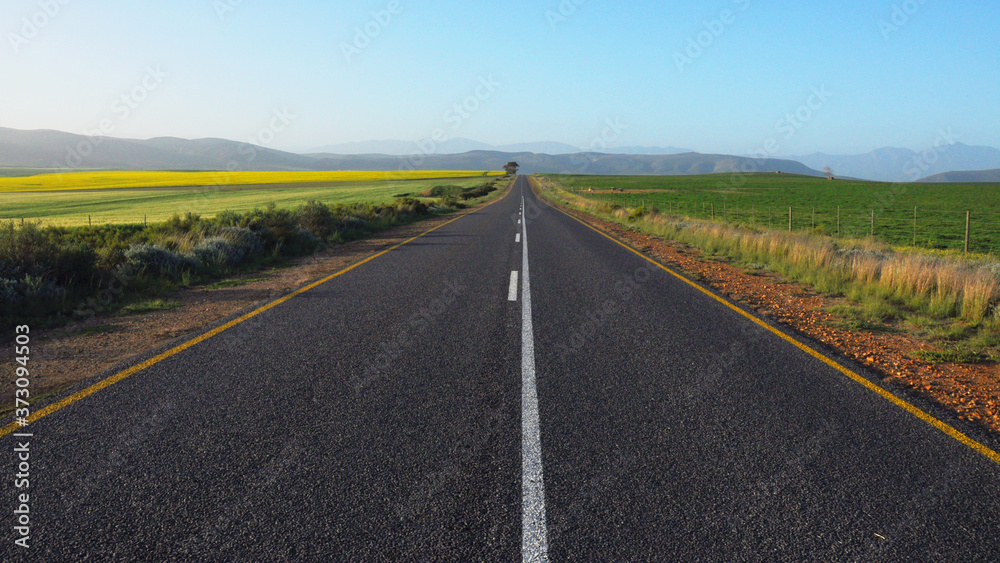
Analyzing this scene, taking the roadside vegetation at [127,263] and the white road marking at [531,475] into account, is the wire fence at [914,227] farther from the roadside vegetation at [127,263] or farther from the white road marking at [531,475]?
the white road marking at [531,475]

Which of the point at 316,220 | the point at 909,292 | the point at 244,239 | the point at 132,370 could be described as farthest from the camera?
the point at 316,220

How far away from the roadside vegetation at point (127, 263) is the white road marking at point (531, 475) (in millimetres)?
5988

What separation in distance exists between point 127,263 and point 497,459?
365 inches

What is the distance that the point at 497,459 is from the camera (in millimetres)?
3420

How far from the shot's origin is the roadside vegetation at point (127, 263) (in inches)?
292

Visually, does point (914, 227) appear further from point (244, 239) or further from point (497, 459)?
point (497, 459)

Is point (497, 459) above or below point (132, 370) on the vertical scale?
below

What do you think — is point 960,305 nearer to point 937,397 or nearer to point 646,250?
point 937,397

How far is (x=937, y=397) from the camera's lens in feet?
15.1

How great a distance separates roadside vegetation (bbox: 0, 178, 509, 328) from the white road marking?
19.6ft

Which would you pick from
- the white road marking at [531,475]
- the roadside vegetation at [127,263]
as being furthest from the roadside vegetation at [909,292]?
the roadside vegetation at [127,263]

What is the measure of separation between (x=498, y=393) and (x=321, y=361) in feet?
6.42

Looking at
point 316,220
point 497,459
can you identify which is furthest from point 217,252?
point 497,459

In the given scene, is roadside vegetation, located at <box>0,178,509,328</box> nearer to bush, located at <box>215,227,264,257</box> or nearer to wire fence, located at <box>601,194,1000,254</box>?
bush, located at <box>215,227,264,257</box>
